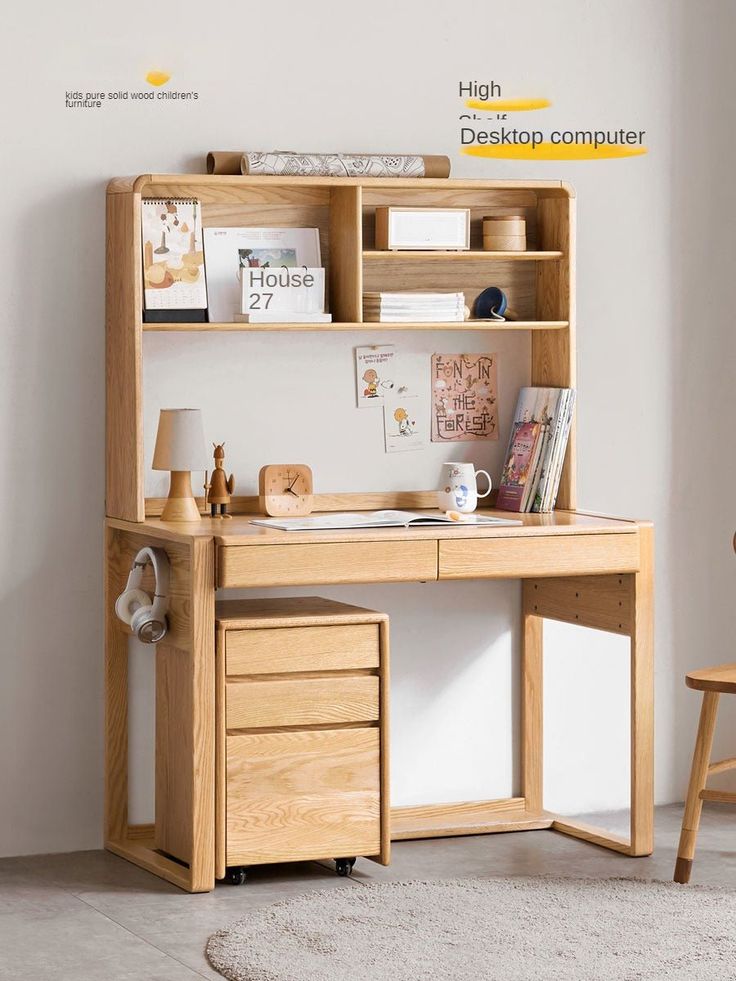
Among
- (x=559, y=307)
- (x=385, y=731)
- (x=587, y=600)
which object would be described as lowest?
(x=385, y=731)

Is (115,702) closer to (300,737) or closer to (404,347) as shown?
(300,737)

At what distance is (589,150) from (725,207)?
425 millimetres

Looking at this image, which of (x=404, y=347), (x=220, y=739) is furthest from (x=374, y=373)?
(x=220, y=739)

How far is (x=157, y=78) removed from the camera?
3873 millimetres

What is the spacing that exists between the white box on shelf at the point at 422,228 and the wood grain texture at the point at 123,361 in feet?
2.02

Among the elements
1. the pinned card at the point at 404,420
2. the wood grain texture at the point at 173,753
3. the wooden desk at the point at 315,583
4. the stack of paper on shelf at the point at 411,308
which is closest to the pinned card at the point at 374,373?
the pinned card at the point at 404,420

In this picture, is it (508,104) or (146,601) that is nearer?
(146,601)

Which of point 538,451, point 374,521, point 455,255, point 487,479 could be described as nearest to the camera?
point 374,521

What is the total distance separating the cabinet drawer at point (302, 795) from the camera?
3516mm

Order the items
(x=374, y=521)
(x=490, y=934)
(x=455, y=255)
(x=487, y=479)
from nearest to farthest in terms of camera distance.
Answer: (x=490, y=934), (x=374, y=521), (x=455, y=255), (x=487, y=479)

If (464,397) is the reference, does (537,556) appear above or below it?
below

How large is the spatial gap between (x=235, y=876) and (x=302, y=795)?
0.76ft

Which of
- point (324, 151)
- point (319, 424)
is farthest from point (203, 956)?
point (324, 151)

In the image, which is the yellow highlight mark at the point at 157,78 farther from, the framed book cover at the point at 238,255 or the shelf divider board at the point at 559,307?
the shelf divider board at the point at 559,307
